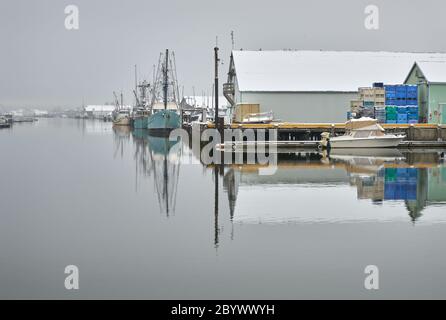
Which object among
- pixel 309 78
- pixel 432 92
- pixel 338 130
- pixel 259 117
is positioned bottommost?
pixel 338 130

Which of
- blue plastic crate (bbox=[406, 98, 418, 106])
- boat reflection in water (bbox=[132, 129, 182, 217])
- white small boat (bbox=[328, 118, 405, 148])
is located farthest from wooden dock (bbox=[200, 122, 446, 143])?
boat reflection in water (bbox=[132, 129, 182, 217])

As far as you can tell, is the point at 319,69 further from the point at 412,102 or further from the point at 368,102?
the point at 412,102

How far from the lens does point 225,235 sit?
1282 cm

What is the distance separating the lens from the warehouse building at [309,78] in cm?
4862

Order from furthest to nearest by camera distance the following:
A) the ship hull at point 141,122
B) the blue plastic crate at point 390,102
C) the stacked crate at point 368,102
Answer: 1. the ship hull at point 141,122
2. the blue plastic crate at point 390,102
3. the stacked crate at point 368,102

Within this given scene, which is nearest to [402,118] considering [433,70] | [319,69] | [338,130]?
[338,130]

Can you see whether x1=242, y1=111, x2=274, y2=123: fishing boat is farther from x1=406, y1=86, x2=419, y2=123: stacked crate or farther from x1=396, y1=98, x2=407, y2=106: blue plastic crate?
x1=406, y1=86, x2=419, y2=123: stacked crate

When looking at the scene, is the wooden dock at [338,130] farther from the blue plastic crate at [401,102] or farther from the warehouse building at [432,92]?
the warehouse building at [432,92]

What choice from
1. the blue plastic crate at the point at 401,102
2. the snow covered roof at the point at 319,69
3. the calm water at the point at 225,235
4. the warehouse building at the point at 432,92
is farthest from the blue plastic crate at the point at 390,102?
the calm water at the point at 225,235

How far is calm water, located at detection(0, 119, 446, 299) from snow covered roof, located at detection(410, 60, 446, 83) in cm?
2389

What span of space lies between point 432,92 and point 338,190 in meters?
29.3

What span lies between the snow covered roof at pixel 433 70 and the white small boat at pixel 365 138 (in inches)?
396
